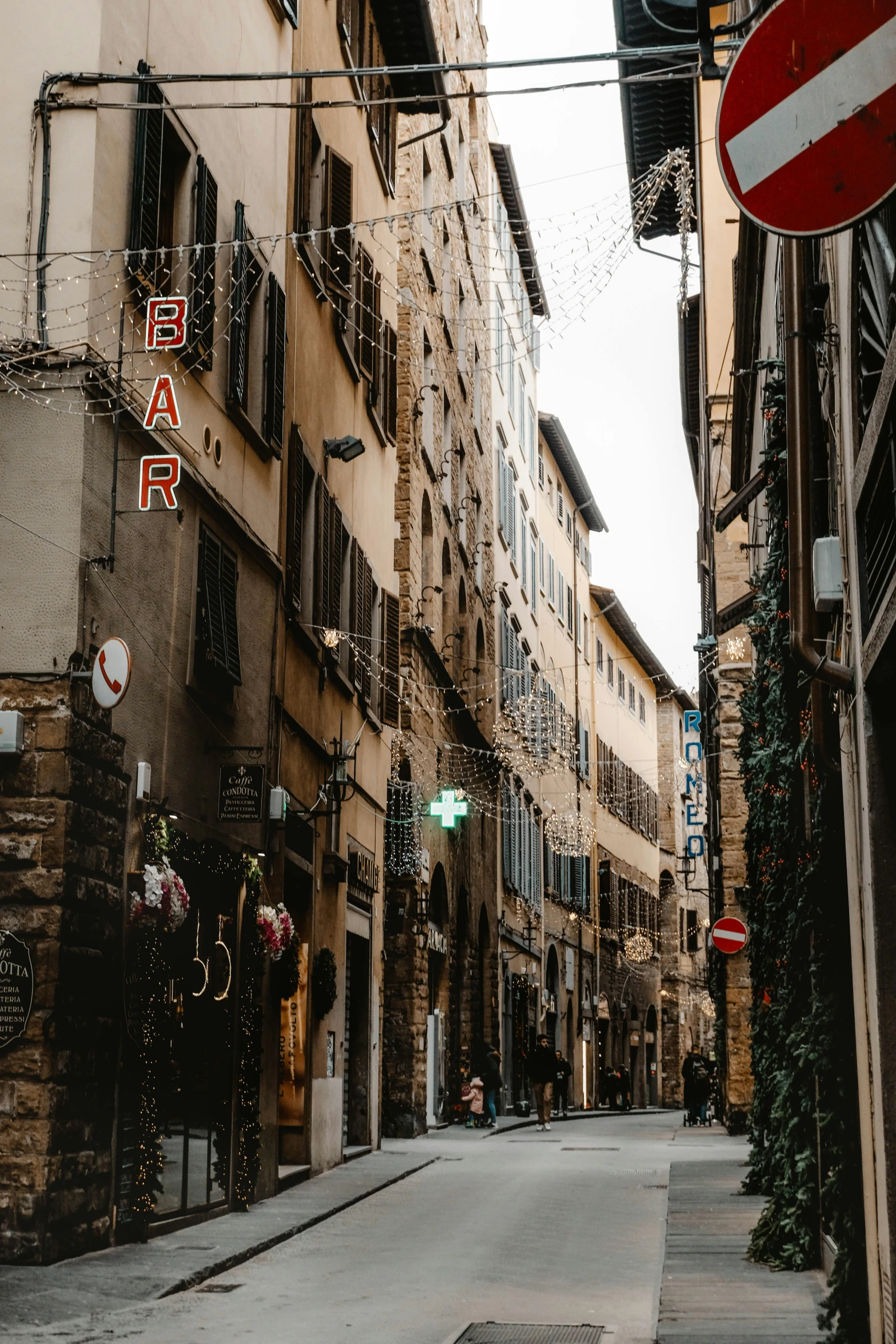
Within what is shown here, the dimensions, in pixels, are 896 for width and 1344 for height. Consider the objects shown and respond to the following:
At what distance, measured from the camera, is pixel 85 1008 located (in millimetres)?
9828

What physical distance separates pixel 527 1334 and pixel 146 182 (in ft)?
26.0

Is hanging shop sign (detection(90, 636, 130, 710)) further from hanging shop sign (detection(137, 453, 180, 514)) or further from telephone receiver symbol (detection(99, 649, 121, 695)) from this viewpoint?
hanging shop sign (detection(137, 453, 180, 514))

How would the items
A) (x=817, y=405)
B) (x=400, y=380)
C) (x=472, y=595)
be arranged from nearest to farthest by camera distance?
(x=817, y=405) < (x=400, y=380) < (x=472, y=595)

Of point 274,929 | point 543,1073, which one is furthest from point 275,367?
point 543,1073

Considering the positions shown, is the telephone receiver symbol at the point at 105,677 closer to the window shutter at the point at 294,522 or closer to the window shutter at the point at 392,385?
the window shutter at the point at 294,522

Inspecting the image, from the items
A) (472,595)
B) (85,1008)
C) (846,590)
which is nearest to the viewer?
(846,590)

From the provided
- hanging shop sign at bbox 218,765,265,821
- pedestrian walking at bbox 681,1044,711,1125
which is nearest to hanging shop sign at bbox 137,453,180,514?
hanging shop sign at bbox 218,765,265,821

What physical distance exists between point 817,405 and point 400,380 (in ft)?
58.4

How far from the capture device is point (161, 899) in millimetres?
10633

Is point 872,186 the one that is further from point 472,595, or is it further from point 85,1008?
point 472,595

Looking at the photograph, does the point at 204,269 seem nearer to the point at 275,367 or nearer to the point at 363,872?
the point at 275,367

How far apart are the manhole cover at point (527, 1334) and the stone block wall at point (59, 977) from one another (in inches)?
104

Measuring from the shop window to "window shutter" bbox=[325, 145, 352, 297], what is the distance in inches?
238

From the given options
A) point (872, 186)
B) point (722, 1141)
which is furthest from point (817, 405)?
point (722, 1141)
